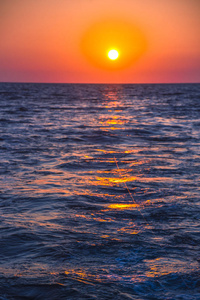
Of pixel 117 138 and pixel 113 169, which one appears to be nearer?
pixel 113 169

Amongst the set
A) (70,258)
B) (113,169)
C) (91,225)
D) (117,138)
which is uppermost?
(117,138)

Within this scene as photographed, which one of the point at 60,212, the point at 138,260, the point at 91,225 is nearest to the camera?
the point at 138,260

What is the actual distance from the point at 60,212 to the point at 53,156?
4.65 meters

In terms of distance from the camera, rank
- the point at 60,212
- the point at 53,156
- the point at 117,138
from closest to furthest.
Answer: the point at 60,212 < the point at 53,156 < the point at 117,138

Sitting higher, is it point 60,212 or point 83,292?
point 60,212

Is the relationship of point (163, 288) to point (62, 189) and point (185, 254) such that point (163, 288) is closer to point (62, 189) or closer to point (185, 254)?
point (185, 254)

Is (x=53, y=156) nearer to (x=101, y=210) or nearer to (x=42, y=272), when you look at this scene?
(x=101, y=210)

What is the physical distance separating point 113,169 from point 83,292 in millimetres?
5197

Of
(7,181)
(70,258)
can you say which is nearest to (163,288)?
(70,258)

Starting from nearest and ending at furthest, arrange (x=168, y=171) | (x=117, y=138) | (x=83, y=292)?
(x=83, y=292), (x=168, y=171), (x=117, y=138)

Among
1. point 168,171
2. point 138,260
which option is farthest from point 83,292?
point 168,171

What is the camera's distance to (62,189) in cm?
649

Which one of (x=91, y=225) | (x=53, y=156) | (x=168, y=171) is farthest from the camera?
(x=53, y=156)

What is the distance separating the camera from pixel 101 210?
5.41 meters
